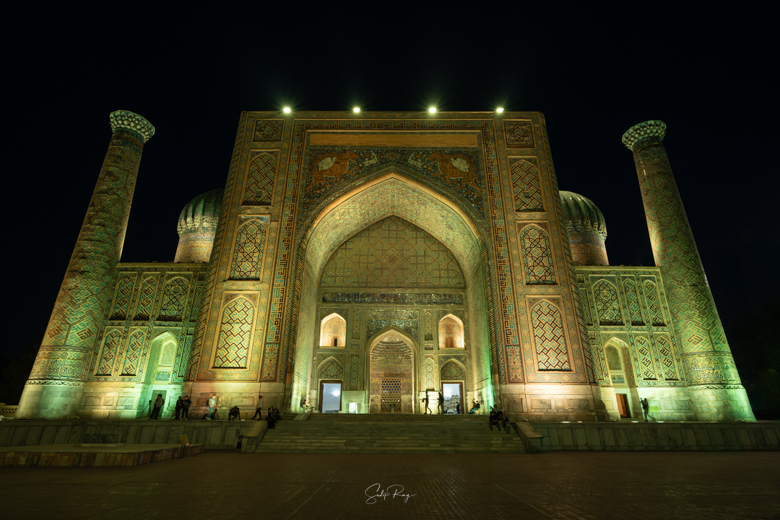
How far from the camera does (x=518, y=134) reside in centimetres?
1060

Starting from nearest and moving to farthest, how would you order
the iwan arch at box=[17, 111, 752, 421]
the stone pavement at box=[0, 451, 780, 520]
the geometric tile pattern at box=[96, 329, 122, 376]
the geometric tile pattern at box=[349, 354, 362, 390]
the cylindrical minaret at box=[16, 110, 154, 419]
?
the stone pavement at box=[0, 451, 780, 520]
the iwan arch at box=[17, 111, 752, 421]
the cylindrical minaret at box=[16, 110, 154, 419]
the geometric tile pattern at box=[96, 329, 122, 376]
the geometric tile pattern at box=[349, 354, 362, 390]

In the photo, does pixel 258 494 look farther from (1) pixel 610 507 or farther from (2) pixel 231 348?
(2) pixel 231 348

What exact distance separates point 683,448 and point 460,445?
3308 mm

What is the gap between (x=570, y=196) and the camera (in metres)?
14.7

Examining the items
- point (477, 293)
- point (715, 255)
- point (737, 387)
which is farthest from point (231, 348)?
point (715, 255)

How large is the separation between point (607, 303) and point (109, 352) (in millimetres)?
11750

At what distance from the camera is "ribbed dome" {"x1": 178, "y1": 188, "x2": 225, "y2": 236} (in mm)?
13805

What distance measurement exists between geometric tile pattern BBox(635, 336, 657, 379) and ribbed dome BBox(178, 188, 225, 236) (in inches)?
493

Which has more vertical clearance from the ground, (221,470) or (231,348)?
(231,348)

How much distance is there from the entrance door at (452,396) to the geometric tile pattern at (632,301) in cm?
454

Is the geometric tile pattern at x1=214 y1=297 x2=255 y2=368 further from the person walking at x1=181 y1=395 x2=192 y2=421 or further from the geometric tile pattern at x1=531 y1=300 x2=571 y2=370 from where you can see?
the geometric tile pattern at x1=531 y1=300 x2=571 y2=370

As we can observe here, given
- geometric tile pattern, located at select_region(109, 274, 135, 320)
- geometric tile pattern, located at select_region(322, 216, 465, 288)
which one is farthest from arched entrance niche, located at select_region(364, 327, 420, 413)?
geometric tile pattern, located at select_region(109, 274, 135, 320)

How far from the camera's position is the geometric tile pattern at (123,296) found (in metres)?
9.87

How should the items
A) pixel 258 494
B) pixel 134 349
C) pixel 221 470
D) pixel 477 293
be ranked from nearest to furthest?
pixel 258 494, pixel 221 470, pixel 134 349, pixel 477 293
